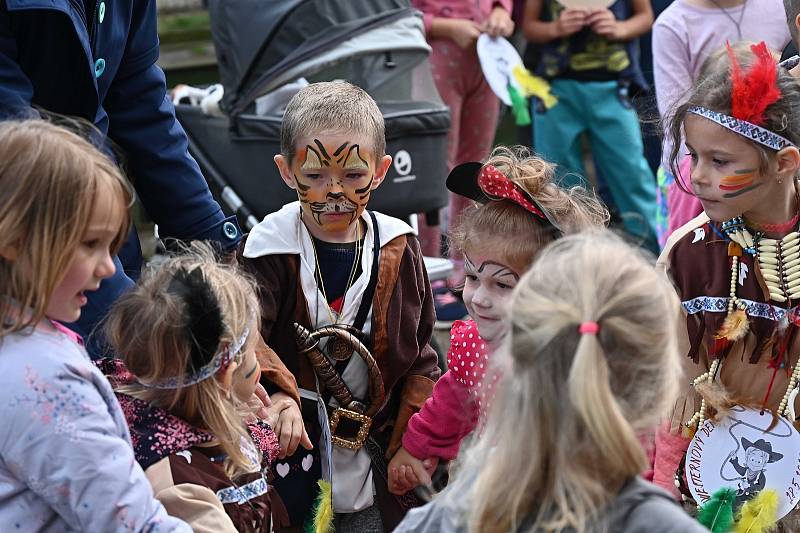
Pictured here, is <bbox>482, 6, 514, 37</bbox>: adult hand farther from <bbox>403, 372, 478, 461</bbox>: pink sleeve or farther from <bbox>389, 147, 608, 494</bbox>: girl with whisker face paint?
<bbox>403, 372, 478, 461</bbox>: pink sleeve

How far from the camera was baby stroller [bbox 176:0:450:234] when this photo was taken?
14.4 feet

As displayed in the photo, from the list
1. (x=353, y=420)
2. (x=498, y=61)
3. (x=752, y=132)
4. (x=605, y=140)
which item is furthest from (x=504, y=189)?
(x=605, y=140)

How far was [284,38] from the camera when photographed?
4.40m

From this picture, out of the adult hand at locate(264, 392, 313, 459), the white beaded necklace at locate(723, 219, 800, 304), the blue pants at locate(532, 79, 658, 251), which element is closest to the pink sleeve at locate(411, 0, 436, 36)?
the blue pants at locate(532, 79, 658, 251)

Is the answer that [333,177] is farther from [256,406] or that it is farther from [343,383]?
[256,406]

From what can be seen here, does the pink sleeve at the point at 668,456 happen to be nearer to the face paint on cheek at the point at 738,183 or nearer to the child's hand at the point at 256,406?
the face paint on cheek at the point at 738,183

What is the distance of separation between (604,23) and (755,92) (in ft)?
10.2

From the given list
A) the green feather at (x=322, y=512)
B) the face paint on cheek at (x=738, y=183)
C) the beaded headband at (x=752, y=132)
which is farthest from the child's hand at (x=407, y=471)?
the beaded headband at (x=752, y=132)

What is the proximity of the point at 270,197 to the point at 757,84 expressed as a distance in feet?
7.27

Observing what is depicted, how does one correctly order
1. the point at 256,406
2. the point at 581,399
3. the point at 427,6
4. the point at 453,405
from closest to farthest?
the point at 581,399, the point at 256,406, the point at 453,405, the point at 427,6

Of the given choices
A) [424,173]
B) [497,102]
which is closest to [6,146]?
[424,173]

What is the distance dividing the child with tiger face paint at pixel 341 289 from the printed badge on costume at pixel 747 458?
720 millimetres

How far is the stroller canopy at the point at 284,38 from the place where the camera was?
4.38 m

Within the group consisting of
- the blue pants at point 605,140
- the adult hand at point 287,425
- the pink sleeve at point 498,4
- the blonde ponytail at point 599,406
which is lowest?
the blue pants at point 605,140
